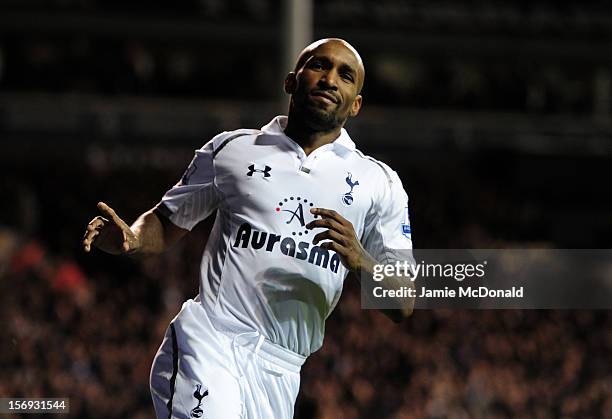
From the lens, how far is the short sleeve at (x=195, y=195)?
461 cm

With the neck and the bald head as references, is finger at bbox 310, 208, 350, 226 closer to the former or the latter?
the neck

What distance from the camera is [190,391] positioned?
167 inches

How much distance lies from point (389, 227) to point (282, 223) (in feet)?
1.45

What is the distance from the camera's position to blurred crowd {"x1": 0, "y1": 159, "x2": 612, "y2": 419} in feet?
35.6

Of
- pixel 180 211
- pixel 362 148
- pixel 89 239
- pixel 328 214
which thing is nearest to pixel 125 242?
pixel 89 239

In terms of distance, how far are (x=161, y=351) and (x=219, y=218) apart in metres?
0.58

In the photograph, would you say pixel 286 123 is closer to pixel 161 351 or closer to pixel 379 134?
pixel 161 351

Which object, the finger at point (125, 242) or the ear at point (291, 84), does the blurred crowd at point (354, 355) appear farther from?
the ear at point (291, 84)

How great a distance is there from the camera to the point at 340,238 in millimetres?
3994

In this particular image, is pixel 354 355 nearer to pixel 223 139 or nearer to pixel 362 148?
pixel 223 139

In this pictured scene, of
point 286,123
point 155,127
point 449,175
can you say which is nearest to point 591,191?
point 449,175

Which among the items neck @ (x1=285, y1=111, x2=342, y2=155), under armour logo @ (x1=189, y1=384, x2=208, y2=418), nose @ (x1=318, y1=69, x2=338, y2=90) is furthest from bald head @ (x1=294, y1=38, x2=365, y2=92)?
under armour logo @ (x1=189, y1=384, x2=208, y2=418)

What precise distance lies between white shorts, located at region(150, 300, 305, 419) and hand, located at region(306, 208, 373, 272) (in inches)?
22.6

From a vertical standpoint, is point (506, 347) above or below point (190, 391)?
below
